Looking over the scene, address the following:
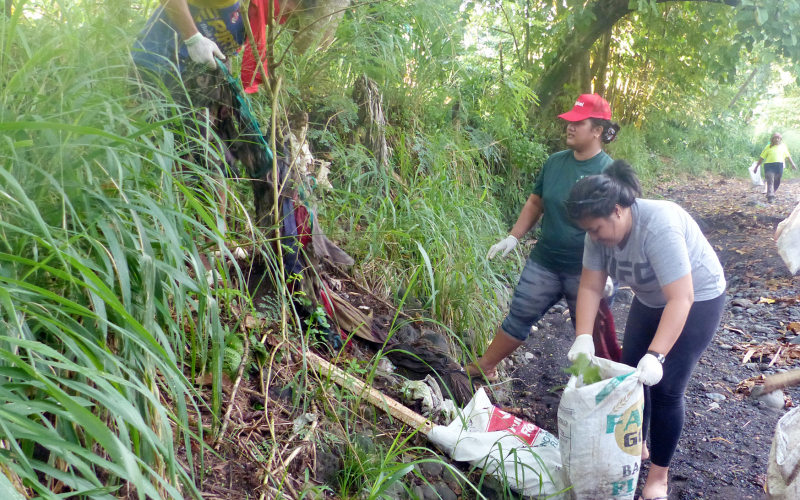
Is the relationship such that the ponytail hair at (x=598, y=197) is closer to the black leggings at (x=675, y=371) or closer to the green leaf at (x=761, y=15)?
the black leggings at (x=675, y=371)

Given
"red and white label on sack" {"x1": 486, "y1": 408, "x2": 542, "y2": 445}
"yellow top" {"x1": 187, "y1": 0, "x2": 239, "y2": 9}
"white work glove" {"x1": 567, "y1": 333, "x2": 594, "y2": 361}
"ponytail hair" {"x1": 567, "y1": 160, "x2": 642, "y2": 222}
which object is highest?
"yellow top" {"x1": 187, "y1": 0, "x2": 239, "y2": 9}

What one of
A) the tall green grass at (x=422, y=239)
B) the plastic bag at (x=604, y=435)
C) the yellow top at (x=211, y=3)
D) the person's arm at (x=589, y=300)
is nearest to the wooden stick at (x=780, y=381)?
the plastic bag at (x=604, y=435)

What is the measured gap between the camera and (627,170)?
2.38 metres

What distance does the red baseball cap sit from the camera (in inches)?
119

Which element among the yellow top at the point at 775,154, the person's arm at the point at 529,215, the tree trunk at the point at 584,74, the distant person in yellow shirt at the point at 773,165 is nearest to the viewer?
the person's arm at the point at 529,215

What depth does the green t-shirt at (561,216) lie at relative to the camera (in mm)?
3014

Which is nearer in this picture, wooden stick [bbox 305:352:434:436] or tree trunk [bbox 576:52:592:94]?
wooden stick [bbox 305:352:434:436]

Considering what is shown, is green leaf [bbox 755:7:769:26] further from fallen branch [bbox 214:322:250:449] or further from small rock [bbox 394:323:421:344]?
fallen branch [bbox 214:322:250:449]

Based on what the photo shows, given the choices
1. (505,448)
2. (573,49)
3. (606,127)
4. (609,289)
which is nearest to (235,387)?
(505,448)

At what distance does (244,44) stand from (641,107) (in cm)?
992

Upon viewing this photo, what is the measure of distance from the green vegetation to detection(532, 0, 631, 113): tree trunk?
0.13 ft

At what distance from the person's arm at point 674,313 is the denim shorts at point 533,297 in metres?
0.97

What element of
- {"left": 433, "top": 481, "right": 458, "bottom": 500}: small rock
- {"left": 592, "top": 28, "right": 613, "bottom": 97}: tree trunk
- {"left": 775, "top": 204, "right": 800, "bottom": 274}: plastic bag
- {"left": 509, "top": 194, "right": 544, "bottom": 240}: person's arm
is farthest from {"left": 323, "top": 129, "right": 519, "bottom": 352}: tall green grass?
{"left": 592, "top": 28, "right": 613, "bottom": 97}: tree trunk

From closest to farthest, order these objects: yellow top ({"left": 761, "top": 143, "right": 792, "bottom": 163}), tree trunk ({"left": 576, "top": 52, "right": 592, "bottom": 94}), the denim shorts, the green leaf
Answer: the denim shorts → the green leaf → tree trunk ({"left": 576, "top": 52, "right": 592, "bottom": 94}) → yellow top ({"left": 761, "top": 143, "right": 792, "bottom": 163})
